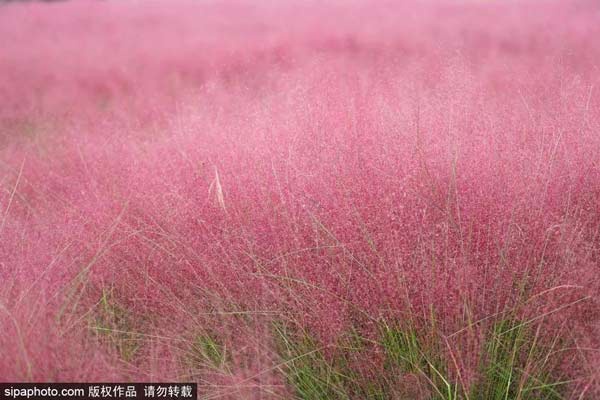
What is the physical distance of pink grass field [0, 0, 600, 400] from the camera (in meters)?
1.42

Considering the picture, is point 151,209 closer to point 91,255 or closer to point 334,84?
point 91,255

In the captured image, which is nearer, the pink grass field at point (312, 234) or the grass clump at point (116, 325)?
the pink grass field at point (312, 234)

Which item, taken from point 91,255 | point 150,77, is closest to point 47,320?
point 91,255

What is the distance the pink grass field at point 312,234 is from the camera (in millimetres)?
1419

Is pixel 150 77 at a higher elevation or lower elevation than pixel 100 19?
lower

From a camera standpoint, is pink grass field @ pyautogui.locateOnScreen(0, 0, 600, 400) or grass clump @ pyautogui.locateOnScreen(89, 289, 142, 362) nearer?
pink grass field @ pyautogui.locateOnScreen(0, 0, 600, 400)

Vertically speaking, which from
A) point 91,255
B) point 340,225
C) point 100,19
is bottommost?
point 91,255

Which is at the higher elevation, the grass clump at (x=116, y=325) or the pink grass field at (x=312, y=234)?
the pink grass field at (x=312, y=234)

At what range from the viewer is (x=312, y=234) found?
1.73 m

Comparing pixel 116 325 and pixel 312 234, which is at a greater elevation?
pixel 312 234

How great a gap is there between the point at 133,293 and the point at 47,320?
386 mm

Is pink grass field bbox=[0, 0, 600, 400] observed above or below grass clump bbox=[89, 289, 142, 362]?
above

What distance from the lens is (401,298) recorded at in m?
1.47

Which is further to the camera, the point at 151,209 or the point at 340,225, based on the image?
the point at 151,209
